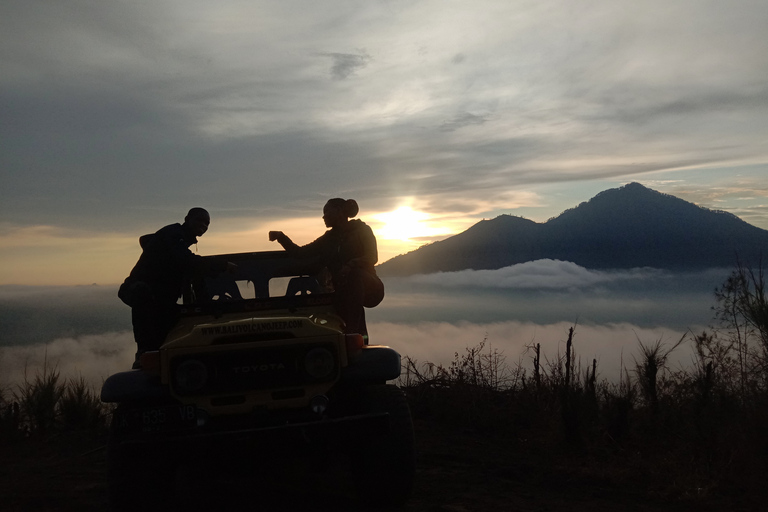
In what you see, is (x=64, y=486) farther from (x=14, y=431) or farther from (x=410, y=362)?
(x=410, y=362)

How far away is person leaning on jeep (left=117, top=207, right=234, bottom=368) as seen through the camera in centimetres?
509

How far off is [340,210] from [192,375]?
273cm

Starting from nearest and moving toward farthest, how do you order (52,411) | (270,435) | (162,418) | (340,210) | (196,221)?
(270,435), (162,418), (196,221), (340,210), (52,411)

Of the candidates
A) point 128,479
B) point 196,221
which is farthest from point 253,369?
point 196,221

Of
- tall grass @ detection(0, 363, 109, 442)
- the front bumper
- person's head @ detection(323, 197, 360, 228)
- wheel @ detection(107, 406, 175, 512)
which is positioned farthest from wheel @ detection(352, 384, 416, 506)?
tall grass @ detection(0, 363, 109, 442)

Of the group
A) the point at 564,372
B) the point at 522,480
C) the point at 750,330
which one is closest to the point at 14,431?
the point at 522,480

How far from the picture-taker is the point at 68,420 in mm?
9570

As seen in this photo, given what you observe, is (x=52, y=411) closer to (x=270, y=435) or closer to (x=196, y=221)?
(x=196, y=221)

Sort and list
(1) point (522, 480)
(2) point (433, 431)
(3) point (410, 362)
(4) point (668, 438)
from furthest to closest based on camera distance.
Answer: (3) point (410, 362) < (2) point (433, 431) < (4) point (668, 438) < (1) point (522, 480)

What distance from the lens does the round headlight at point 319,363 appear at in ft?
14.4

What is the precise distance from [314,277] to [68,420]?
585cm

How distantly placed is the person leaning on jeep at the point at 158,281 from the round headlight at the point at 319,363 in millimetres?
1492

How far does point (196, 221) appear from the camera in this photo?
6.25 meters

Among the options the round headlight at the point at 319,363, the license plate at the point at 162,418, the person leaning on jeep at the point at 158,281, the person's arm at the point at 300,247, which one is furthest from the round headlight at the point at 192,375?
the person's arm at the point at 300,247
